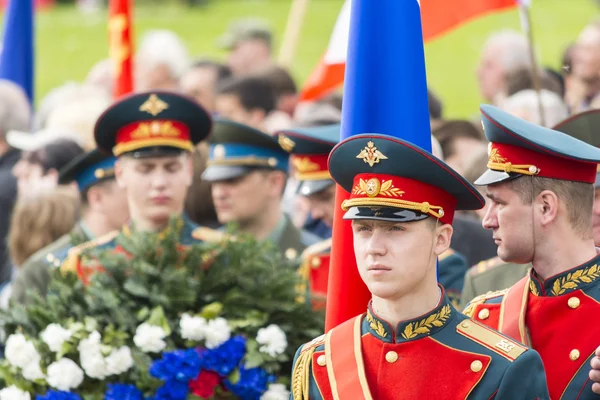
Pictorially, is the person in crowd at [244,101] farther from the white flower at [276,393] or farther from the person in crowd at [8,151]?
the white flower at [276,393]

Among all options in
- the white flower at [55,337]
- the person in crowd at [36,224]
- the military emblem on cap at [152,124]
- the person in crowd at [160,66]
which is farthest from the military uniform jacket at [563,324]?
the person in crowd at [160,66]

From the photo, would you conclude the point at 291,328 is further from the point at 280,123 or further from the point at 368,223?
→ the point at 280,123

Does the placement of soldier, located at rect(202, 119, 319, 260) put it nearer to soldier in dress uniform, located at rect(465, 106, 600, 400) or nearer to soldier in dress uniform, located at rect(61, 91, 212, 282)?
soldier in dress uniform, located at rect(61, 91, 212, 282)

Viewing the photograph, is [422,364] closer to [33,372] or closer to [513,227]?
[513,227]

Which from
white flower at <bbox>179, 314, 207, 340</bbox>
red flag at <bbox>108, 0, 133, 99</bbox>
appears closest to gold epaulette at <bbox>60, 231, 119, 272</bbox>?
white flower at <bbox>179, 314, 207, 340</bbox>

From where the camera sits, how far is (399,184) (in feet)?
14.6

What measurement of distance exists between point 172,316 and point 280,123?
4.71 meters

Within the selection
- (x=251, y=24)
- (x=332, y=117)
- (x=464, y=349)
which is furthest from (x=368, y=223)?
(x=251, y=24)

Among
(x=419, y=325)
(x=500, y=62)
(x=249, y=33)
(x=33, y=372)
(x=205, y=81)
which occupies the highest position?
(x=249, y=33)

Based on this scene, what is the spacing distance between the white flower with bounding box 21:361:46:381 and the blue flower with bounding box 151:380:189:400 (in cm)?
52

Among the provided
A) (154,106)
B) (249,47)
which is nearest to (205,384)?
(154,106)

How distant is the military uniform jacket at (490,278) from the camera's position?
6.00 m

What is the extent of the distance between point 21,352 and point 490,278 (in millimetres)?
2166

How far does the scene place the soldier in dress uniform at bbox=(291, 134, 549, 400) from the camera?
4355 millimetres
